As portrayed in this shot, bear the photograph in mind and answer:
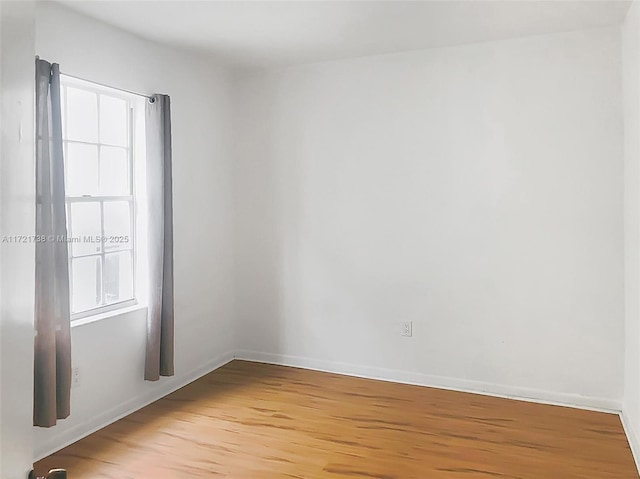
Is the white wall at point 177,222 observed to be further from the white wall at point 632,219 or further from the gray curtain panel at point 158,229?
the white wall at point 632,219

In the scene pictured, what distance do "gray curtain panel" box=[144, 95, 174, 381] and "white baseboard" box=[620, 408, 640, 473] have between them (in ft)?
9.71

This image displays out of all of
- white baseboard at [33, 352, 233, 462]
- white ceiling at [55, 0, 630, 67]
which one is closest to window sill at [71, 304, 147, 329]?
white baseboard at [33, 352, 233, 462]

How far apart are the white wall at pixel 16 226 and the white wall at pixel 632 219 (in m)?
3.12

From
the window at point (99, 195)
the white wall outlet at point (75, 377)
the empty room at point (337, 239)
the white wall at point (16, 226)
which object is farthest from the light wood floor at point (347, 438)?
the white wall at point (16, 226)

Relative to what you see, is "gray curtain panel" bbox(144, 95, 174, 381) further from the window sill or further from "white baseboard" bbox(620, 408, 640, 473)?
"white baseboard" bbox(620, 408, 640, 473)

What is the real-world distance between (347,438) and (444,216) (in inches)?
69.9

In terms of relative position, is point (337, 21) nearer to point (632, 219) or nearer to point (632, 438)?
point (632, 219)

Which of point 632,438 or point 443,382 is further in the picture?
point 443,382

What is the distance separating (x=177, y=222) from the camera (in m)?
4.23

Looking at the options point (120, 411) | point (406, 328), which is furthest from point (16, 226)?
point (406, 328)

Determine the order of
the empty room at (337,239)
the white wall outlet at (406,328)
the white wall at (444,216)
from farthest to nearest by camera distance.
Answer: the white wall outlet at (406,328) < the white wall at (444,216) < the empty room at (337,239)

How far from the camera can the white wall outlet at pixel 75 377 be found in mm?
3297

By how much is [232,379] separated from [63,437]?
1.45m

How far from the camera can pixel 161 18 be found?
3387mm
